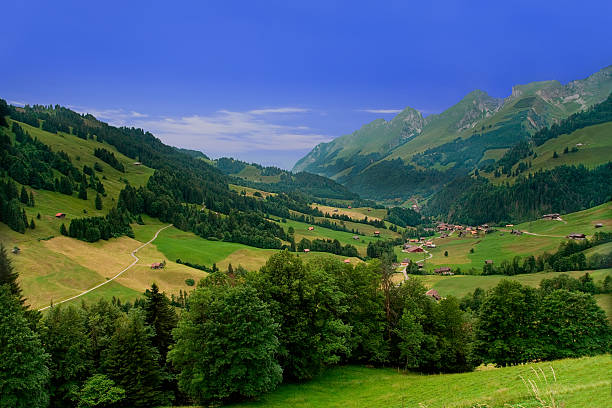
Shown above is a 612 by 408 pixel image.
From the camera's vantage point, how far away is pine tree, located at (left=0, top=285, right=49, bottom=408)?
33.9 meters

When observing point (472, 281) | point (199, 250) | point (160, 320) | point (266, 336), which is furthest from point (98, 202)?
point (472, 281)

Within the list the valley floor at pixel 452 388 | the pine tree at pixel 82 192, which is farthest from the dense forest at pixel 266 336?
the pine tree at pixel 82 192

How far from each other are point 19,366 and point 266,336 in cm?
2344

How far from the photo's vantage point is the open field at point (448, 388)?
1911cm

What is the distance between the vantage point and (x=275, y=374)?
38.6 metres

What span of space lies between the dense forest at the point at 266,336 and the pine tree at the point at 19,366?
10 centimetres

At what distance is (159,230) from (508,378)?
183m

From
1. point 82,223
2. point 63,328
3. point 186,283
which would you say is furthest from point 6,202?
point 63,328

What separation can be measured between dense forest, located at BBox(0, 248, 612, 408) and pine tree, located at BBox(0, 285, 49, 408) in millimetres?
104

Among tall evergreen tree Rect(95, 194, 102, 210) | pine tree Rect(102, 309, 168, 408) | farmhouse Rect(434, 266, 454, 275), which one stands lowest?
farmhouse Rect(434, 266, 454, 275)

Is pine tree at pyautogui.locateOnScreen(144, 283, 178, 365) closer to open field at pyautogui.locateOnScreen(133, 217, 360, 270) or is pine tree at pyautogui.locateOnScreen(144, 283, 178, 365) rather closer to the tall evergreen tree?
open field at pyautogui.locateOnScreen(133, 217, 360, 270)

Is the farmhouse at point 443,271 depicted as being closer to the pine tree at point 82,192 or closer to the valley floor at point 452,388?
the valley floor at point 452,388

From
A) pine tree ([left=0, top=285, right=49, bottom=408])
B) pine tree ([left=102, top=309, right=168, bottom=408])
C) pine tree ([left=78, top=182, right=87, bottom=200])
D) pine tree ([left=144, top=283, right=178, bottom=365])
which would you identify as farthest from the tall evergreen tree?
pine tree ([left=0, top=285, right=49, bottom=408])

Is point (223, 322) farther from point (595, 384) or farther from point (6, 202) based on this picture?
point (6, 202)
